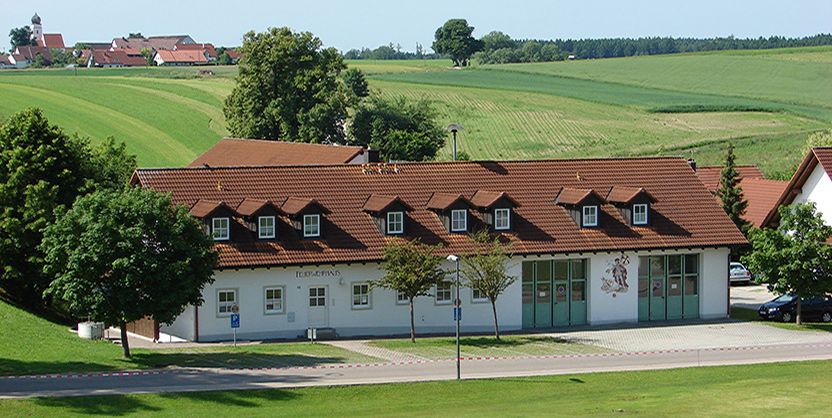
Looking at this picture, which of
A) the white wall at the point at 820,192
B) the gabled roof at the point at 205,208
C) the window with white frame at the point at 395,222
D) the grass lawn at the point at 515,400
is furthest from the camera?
the white wall at the point at 820,192

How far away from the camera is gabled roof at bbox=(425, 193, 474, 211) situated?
4016 cm

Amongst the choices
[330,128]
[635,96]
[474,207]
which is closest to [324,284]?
[474,207]

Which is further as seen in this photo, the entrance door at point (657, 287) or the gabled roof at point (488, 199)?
the entrance door at point (657, 287)

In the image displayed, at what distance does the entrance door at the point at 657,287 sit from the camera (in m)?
42.4

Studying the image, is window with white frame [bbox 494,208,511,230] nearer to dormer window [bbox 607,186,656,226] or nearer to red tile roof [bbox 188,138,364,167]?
dormer window [bbox 607,186,656,226]

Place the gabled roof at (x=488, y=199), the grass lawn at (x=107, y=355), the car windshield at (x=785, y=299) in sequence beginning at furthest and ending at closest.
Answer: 1. the car windshield at (x=785, y=299)
2. the gabled roof at (x=488, y=199)
3. the grass lawn at (x=107, y=355)

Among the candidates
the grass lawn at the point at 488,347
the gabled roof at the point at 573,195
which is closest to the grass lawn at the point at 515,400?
the grass lawn at the point at 488,347

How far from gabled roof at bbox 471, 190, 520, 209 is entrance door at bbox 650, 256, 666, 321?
6661 mm

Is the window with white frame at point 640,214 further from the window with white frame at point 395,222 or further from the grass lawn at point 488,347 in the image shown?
the window with white frame at point 395,222

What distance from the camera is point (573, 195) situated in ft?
139

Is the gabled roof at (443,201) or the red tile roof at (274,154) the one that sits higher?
the red tile roof at (274,154)

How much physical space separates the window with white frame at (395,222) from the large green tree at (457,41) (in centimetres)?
13807

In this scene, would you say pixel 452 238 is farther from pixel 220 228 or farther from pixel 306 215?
pixel 220 228

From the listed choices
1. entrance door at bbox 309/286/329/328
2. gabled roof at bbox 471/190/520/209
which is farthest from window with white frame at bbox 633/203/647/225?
entrance door at bbox 309/286/329/328
